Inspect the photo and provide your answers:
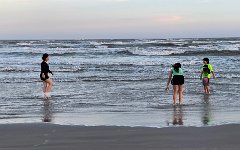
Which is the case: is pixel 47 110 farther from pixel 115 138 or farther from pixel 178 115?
pixel 115 138

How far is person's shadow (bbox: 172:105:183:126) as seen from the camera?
8.95m

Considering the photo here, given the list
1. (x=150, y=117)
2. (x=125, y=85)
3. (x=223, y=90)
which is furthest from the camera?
(x=125, y=85)

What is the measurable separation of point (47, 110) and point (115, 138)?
4270 millimetres

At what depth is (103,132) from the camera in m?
7.72

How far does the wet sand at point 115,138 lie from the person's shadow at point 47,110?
3.56 ft

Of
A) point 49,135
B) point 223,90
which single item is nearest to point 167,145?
point 49,135

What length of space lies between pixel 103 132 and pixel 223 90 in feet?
28.2

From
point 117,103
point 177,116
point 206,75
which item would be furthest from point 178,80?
point 206,75

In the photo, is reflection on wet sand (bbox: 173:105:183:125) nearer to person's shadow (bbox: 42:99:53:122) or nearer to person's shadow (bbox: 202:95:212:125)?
person's shadow (bbox: 202:95:212:125)

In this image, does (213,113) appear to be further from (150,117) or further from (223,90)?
(223,90)

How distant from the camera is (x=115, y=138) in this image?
23.6ft

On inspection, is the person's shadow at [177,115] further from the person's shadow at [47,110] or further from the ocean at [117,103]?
the person's shadow at [47,110]

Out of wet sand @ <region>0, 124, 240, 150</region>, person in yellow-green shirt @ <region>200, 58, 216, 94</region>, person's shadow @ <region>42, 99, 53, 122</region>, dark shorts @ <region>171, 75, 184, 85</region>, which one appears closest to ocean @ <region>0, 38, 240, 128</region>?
person's shadow @ <region>42, 99, 53, 122</region>

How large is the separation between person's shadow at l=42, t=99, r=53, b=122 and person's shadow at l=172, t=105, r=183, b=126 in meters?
2.61
